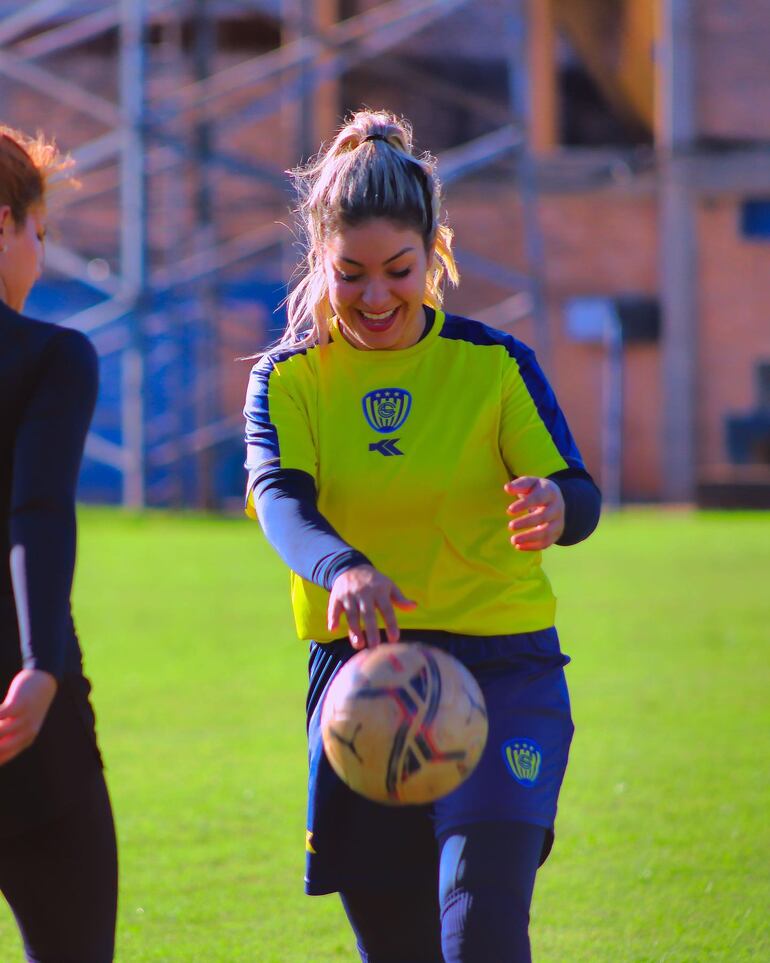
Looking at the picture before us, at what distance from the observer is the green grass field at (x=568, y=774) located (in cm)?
498

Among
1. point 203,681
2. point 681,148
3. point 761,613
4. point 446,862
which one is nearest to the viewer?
point 446,862

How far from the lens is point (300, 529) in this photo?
3193 mm

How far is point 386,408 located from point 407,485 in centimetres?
17

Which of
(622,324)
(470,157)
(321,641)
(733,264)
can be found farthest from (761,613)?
(733,264)

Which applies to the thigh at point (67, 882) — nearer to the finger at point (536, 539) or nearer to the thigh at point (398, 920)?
the thigh at point (398, 920)

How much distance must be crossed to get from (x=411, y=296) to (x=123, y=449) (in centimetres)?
2657

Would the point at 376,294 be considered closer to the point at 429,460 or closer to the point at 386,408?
the point at 386,408

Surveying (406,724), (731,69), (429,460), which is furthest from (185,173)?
(406,724)

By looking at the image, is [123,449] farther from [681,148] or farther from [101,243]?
[681,148]

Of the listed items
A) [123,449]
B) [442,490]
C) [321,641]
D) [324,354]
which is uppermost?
[123,449]

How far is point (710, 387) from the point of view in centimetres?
3178

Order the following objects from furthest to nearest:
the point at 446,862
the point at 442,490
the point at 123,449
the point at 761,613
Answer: the point at 123,449
the point at 761,613
the point at 442,490
the point at 446,862

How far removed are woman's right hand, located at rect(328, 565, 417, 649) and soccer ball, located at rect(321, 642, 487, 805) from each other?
0.12 metres

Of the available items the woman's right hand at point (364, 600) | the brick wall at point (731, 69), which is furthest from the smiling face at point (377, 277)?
the brick wall at point (731, 69)
